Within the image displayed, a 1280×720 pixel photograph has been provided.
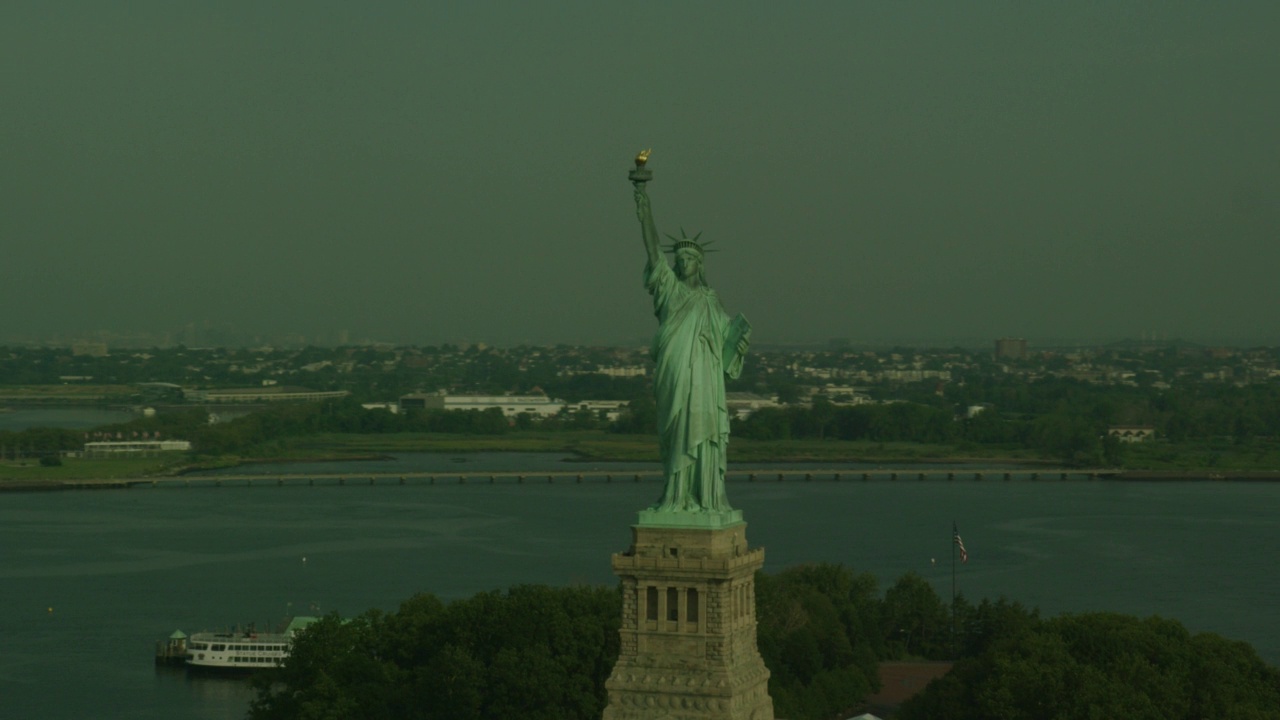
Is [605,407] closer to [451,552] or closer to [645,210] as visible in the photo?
[451,552]

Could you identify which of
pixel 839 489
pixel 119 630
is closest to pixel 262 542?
pixel 119 630

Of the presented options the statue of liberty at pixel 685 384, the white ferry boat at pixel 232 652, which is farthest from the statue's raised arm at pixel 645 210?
the white ferry boat at pixel 232 652

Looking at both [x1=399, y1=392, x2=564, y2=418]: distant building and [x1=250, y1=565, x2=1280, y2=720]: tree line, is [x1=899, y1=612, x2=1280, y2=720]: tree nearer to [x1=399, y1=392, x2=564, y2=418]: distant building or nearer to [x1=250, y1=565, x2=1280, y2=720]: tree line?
[x1=250, y1=565, x2=1280, y2=720]: tree line

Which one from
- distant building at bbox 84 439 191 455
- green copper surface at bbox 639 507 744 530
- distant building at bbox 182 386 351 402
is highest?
distant building at bbox 182 386 351 402

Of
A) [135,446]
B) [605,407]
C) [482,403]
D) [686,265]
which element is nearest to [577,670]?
[686,265]

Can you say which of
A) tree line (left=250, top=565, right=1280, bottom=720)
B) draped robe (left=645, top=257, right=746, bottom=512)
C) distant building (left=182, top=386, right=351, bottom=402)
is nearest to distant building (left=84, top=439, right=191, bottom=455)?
distant building (left=182, top=386, right=351, bottom=402)

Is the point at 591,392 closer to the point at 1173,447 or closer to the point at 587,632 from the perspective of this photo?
the point at 1173,447
